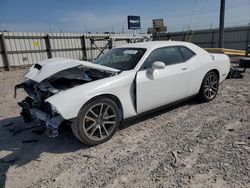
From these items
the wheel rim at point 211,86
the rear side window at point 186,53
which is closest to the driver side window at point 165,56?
the rear side window at point 186,53

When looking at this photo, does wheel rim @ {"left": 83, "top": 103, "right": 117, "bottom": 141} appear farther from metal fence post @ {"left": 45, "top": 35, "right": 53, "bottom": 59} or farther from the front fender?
metal fence post @ {"left": 45, "top": 35, "right": 53, "bottom": 59}

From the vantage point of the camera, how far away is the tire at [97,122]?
10.2 feet

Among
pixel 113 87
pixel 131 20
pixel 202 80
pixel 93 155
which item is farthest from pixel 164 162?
pixel 131 20

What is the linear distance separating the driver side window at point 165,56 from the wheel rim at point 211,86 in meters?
1.02

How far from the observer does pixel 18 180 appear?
103 inches

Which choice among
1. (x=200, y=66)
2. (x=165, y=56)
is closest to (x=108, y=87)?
(x=165, y=56)

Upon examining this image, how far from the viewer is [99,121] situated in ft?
10.9

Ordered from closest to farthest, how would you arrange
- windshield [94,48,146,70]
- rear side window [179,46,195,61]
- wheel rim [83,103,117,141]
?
wheel rim [83,103,117,141] → windshield [94,48,146,70] → rear side window [179,46,195,61]

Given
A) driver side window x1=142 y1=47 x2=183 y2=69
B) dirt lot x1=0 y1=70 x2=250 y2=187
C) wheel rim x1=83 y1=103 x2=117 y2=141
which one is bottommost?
dirt lot x1=0 y1=70 x2=250 y2=187

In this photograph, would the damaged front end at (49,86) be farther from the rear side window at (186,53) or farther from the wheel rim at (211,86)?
the wheel rim at (211,86)

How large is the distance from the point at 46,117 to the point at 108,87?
102 cm

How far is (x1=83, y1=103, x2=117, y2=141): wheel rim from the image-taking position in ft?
10.5

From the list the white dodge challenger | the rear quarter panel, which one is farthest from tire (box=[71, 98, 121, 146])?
the rear quarter panel

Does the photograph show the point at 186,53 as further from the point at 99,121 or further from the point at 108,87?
the point at 99,121
